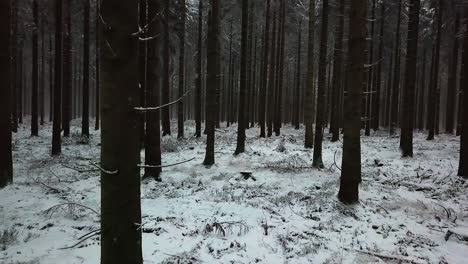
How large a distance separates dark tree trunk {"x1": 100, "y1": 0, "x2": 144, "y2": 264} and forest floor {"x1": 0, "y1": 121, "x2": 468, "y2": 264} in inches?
19.2

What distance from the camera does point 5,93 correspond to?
8430 mm

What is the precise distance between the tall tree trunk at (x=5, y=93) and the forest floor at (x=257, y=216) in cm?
56

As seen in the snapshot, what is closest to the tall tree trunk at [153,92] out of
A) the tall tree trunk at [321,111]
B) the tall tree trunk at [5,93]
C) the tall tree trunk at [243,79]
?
the tall tree trunk at [5,93]

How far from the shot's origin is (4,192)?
8258 millimetres

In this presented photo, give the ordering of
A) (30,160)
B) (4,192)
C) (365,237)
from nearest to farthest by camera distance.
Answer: (365,237)
(4,192)
(30,160)

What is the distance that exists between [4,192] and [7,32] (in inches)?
164

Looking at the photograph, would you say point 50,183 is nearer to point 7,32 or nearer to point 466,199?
point 7,32

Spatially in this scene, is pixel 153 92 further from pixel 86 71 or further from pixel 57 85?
pixel 86 71

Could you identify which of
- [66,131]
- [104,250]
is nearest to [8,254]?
[104,250]

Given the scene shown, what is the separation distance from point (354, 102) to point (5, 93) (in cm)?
894

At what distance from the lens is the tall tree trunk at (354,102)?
24.5 feet

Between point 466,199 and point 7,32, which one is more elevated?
point 7,32

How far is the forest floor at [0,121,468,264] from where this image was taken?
5.43m

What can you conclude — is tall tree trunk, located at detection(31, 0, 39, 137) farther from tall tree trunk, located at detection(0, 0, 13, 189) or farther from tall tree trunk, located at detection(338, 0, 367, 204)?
tall tree trunk, located at detection(338, 0, 367, 204)
